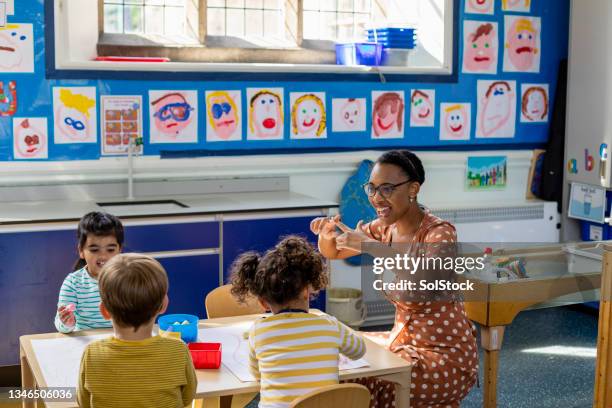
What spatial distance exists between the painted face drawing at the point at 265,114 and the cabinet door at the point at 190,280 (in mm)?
921

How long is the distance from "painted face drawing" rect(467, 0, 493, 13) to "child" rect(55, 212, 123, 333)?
3002 mm

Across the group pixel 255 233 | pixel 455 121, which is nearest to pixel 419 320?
pixel 255 233

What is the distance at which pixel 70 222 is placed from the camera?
3.93 metres

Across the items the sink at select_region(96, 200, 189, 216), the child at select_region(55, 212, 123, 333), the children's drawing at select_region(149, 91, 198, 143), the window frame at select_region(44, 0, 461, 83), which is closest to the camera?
the child at select_region(55, 212, 123, 333)

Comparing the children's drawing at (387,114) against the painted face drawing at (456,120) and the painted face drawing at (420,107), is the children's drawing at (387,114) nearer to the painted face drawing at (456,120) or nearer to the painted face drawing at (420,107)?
the painted face drawing at (420,107)

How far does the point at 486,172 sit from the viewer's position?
5.54 meters

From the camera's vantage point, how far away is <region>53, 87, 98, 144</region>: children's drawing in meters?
4.39

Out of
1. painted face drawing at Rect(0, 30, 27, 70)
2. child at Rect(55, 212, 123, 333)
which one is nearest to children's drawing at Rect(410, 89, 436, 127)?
painted face drawing at Rect(0, 30, 27, 70)

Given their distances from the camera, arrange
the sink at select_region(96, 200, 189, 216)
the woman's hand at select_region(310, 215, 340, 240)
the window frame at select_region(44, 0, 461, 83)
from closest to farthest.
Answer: the woman's hand at select_region(310, 215, 340, 240) < the sink at select_region(96, 200, 189, 216) < the window frame at select_region(44, 0, 461, 83)

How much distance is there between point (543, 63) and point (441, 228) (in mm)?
3128

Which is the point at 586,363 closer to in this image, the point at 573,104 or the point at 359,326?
the point at 359,326

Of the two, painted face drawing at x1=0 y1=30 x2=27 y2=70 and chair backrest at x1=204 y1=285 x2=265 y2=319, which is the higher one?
painted face drawing at x1=0 y1=30 x2=27 y2=70

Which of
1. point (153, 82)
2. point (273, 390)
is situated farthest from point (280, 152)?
point (273, 390)

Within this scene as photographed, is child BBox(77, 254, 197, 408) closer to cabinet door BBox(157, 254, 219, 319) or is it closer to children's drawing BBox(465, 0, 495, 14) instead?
cabinet door BBox(157, 254, 219, 319)
